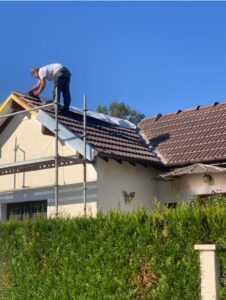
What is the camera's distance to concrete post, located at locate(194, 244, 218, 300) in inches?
262

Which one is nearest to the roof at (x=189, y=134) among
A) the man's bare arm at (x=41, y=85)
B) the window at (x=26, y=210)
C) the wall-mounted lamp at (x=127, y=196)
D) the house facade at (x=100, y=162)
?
the house facade at (x=100, y=162)

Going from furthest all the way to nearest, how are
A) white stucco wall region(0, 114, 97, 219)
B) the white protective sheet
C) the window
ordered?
the white protective sheet, the window, white stucco wall region(0, 114, 97, 219)

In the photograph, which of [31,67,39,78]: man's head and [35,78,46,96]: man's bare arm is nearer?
[35,78,46,96]: man's bare arm

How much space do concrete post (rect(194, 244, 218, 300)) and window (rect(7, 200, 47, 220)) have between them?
7.35 meters

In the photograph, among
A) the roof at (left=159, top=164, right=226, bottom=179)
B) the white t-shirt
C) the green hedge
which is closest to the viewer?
the green hedge

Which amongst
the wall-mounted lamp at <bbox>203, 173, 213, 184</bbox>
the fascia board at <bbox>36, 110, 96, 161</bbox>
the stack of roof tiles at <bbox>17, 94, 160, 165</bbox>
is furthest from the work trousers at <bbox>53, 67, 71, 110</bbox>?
the wall-mounted lamp at <bbox>203, 173, 213, 184</bbox>

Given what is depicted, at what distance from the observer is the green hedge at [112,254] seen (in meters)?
7.02

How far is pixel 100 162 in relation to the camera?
1230cm

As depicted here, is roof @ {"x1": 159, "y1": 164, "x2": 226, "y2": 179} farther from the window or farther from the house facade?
the window

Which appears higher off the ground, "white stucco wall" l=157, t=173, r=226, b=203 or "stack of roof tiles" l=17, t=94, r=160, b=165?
"stack of roof tiles" l=17, t=94, r=160, b=165

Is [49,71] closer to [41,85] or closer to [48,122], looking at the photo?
[41,85]

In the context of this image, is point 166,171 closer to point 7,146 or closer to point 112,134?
point 112,134

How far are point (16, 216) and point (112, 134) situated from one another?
3724 millimetres

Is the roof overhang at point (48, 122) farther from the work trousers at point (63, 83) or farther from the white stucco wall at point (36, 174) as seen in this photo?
the work trousers at point (63, 83)
